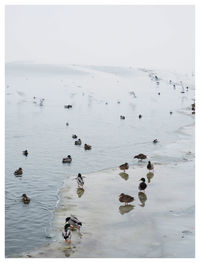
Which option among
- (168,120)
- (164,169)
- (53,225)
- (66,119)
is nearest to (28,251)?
(53,225)

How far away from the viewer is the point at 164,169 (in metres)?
22.8

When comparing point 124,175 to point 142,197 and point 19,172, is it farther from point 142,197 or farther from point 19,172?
point 19,172

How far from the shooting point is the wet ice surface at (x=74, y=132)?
1670 centimetres

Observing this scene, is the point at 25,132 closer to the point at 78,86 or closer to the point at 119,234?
the point at 119,234

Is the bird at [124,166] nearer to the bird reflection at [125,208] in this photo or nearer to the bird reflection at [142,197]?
the bird reflection at [142,197]

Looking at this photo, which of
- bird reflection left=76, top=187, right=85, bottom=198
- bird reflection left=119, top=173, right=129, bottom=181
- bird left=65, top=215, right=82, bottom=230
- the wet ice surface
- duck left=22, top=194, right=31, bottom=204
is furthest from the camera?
bird reflection left=119, top=173, right=129, bottom=181

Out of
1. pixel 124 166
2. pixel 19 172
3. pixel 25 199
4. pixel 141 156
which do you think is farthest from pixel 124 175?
pixel 25 199

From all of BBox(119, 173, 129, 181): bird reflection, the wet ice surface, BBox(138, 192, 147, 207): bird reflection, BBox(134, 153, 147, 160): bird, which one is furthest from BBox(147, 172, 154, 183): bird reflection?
BBox(134, 153, 147, 160): bird

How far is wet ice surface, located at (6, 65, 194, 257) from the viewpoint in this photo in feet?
54.8

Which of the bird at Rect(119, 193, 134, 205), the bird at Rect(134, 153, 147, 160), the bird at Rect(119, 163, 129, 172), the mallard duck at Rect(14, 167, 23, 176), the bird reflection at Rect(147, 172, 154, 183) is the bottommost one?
the bird at Rect(119, 193, 134, 205)

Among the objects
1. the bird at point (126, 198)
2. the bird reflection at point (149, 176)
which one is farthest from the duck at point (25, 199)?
the bird reflection at point (149, 176)

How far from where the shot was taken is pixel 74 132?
112ft

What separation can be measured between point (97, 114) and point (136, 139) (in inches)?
530

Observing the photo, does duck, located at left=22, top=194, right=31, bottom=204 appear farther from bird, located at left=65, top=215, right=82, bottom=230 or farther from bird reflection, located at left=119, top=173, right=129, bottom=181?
bird reflection, located at left=119, top=173, right=129, bottom=181
